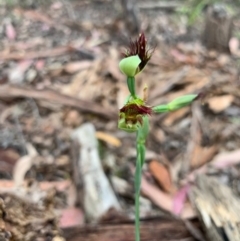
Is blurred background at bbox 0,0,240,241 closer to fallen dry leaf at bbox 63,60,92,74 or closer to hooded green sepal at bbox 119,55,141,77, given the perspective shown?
fallen dry leaf at bbox 63,60,92,74

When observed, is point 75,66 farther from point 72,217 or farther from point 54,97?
point 72,217

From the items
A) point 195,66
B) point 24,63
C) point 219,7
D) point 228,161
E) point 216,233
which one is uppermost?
point 219,7

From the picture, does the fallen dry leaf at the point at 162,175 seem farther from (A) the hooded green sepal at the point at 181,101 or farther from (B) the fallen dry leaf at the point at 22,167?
(A) the hooded green sepal at the point at 181,101

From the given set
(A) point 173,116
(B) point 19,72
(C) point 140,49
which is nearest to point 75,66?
(B) point 19,72

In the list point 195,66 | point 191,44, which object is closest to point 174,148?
point 195,66

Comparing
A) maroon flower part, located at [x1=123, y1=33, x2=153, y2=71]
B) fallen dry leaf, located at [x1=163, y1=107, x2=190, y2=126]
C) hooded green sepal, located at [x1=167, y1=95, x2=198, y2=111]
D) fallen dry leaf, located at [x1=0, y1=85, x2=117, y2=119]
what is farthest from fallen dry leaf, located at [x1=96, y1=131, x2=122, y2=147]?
maroon flower part, located at [x1=123, y1=33, x2=153, y2=71]

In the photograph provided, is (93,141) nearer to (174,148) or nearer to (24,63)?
(174,148)

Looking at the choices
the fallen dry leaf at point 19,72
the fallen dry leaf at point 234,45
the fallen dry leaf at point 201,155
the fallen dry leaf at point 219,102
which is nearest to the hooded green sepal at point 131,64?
the fallen dry leaf at point 201,155
